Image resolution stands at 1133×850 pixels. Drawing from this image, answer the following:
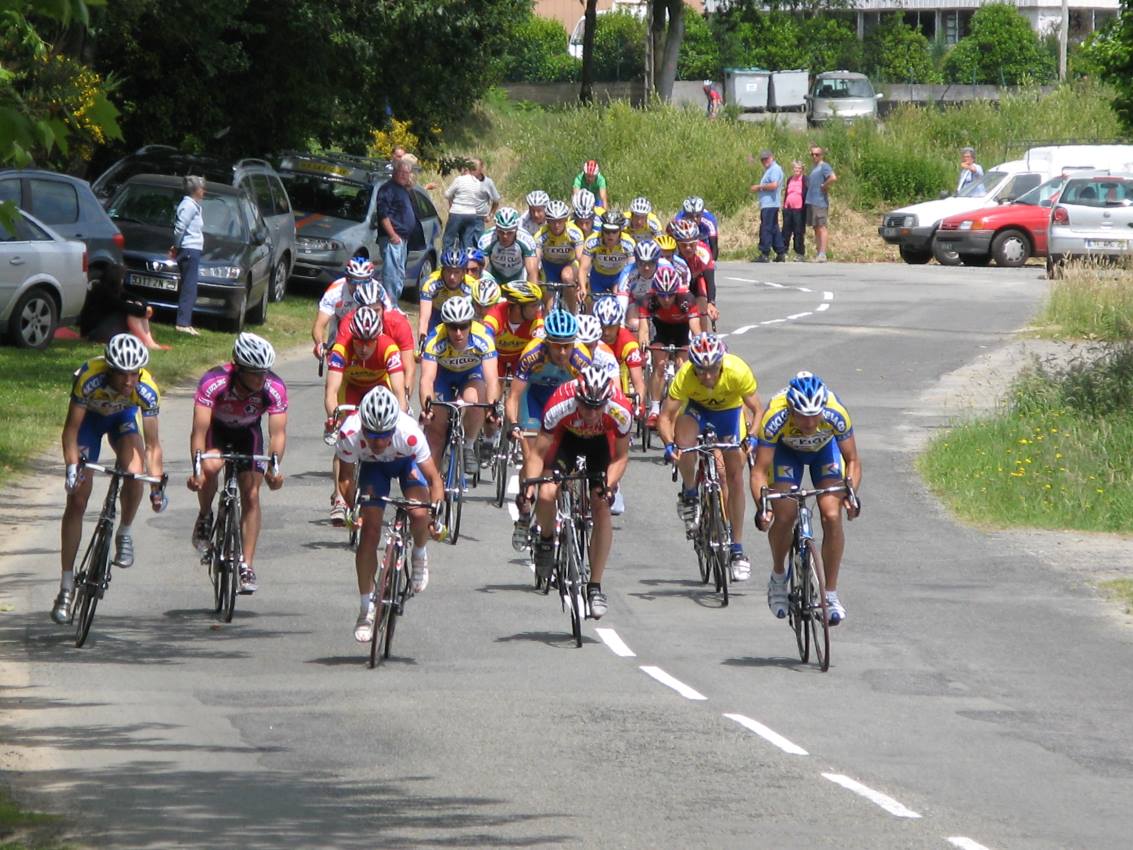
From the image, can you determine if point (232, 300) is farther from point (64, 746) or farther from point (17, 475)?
point (64, 746)

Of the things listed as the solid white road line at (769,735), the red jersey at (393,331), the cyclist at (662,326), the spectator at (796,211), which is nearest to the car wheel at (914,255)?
the spectator at (796,211)

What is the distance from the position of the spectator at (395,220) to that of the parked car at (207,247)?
2322 mm

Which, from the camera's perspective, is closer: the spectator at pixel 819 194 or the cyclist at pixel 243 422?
the cyclist at pixel 243 422

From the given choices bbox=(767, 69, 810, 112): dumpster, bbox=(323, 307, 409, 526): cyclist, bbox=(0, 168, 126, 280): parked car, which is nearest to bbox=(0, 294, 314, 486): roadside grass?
bbox=(0, 168, 126, 280): parked car

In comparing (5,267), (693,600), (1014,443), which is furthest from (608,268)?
(693,600)

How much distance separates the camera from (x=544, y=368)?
14414mm

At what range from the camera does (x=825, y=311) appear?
31406 mm

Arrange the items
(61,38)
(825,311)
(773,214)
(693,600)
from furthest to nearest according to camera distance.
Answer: (773,214), (825,311), (61,38), (693,600)

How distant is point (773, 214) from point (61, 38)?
17.8 metres

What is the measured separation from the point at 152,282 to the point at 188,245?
1162mm

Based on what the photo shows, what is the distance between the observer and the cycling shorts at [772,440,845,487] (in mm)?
12211

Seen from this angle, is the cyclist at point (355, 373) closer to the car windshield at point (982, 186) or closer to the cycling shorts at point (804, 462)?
the cycling shorts at point (804, 462)

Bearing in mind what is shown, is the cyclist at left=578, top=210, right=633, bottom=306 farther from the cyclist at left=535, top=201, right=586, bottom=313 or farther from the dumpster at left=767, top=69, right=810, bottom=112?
the dumpster at left=767, top=69, right=810, bottom=112

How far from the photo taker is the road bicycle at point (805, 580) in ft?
37.9
